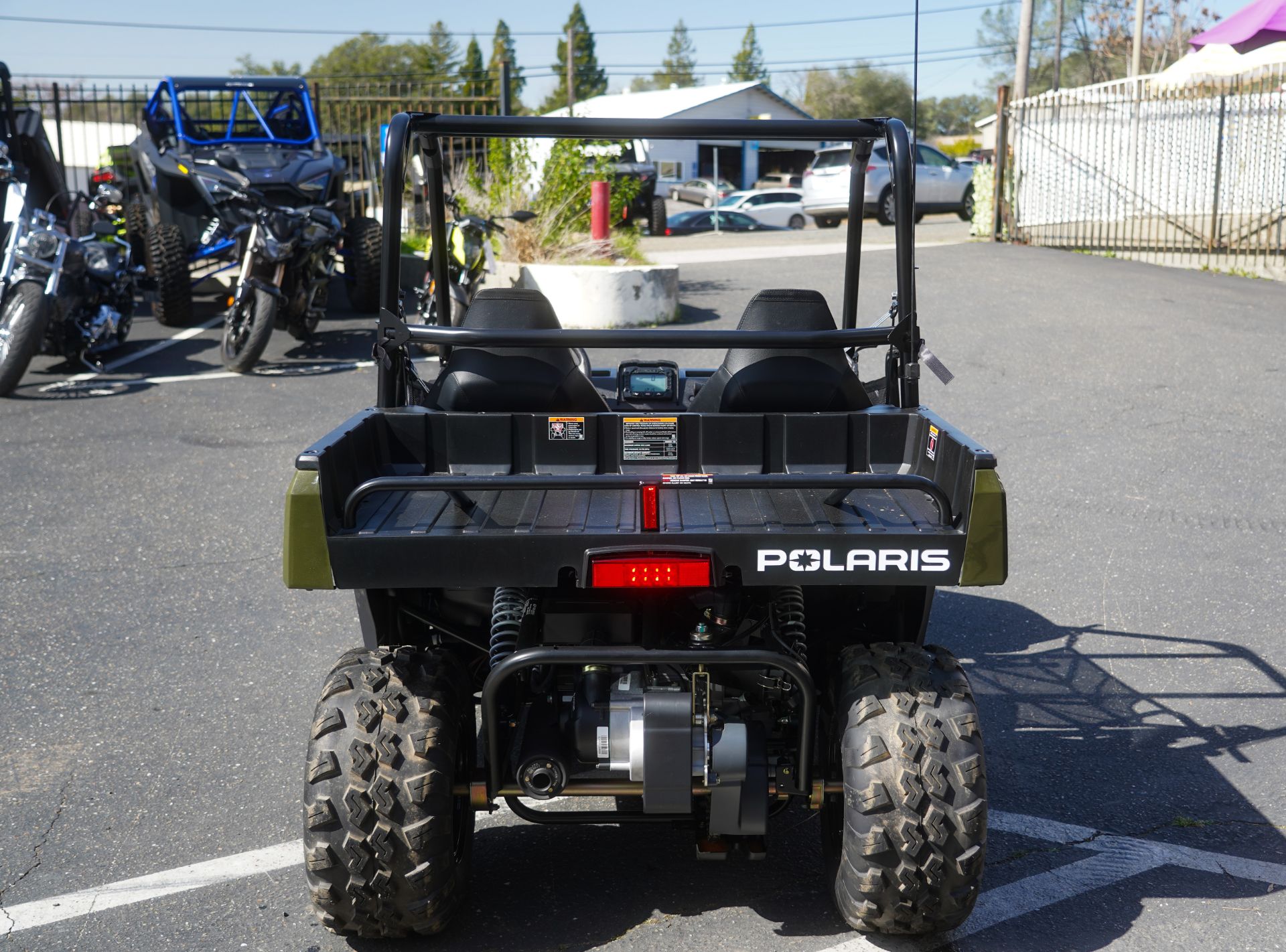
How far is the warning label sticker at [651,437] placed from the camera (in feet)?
12.9

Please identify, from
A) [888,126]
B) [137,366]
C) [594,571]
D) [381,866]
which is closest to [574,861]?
[381,866]

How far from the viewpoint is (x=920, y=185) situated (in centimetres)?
2527

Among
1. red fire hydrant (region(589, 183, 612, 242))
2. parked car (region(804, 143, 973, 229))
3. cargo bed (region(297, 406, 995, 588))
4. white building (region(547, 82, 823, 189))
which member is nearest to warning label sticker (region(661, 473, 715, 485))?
cargo bed (region(297, 406, 995, 588))

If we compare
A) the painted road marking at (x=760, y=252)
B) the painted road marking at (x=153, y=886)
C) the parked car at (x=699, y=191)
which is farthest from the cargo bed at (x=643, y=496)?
the parked car at (x=699, y=191)

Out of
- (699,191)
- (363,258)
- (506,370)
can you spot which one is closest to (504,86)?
(363,258)

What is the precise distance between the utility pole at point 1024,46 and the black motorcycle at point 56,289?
17328 millimetres

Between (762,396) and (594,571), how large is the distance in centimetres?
116

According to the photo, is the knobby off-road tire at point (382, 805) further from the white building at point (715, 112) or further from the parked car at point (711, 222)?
the white building at point (715, 112)

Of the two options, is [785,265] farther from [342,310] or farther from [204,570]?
[204,570]

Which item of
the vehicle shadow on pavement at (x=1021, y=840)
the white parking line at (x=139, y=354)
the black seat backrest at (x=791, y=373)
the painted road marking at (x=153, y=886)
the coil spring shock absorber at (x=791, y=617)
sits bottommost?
the vehicle shadow on pavement at (x=1021, y=840)

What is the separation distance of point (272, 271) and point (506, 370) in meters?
7.46

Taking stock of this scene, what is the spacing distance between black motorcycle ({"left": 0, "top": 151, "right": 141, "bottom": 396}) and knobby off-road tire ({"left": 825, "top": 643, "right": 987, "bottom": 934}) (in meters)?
8.63

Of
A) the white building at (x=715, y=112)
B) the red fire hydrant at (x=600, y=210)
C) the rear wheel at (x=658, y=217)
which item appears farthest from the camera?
the white building at (x=715, y=112)

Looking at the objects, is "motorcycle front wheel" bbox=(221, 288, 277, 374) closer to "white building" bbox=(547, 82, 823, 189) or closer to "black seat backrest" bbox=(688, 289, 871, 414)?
"black seat backrest" bbox=(688, 289, 871, 414)
